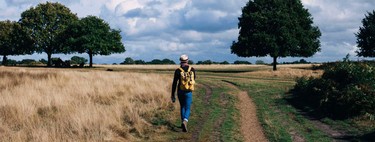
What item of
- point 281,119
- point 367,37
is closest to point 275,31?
point 367,37

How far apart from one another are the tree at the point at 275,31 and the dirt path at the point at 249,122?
28667mm

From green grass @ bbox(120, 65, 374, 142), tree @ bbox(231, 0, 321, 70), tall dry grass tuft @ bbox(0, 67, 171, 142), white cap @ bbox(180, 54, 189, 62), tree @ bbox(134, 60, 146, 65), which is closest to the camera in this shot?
tall dry grass tuft @ bbox(0, 67, 171, 142)

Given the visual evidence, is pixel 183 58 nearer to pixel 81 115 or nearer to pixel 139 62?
pixel 81 115

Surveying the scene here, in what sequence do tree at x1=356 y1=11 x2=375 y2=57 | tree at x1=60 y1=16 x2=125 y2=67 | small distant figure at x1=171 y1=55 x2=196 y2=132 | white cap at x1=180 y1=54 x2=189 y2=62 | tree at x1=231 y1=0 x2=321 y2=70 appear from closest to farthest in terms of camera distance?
white cap at x1=180 y1=54 x2=189 y2=62 → small distant figure at x1=171 y1=55 x2=196 y2=132 → tree at x1=231 y1=0 x2=321 y2=70 → tree at x1=356 y1=11 x2=375 y2=57 → tree at x1=60 y1=16 x2=125 y2=67

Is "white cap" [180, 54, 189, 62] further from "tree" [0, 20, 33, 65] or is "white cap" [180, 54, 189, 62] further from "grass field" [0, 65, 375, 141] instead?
"tree" [0, 20, 33, 65]

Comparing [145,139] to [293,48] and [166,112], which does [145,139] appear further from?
[293,48]

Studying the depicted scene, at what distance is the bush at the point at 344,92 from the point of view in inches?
628

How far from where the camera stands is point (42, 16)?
71812 mm

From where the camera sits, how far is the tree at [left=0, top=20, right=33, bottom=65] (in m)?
71.8

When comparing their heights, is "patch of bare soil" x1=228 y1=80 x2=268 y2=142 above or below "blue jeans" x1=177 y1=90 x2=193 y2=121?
below

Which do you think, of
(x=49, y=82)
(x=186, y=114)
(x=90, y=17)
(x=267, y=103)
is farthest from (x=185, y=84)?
(x=90, y=17)

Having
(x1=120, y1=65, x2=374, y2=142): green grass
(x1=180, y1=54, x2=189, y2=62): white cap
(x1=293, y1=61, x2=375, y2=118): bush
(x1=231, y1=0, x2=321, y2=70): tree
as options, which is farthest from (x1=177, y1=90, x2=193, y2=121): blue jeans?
(x1=231, y1=0, x2=321, y2=70): tree

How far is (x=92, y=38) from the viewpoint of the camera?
6725 centimetres

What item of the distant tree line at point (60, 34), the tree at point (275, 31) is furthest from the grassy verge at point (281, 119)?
the distant tree line at point (60, 34)
